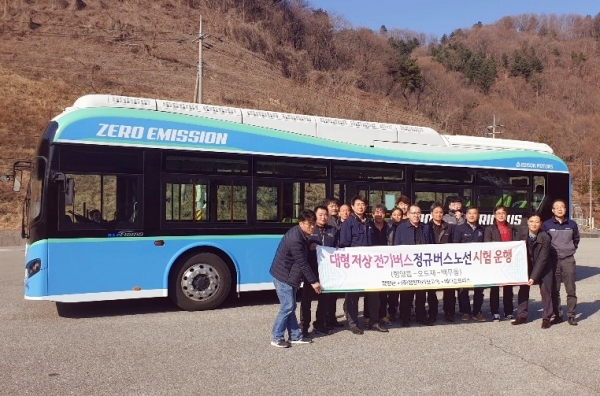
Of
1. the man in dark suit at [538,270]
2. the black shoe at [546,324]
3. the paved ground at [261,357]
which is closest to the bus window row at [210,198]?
the paved ground at [261,357]

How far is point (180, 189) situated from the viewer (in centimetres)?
936

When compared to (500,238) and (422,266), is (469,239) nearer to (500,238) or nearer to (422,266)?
(500,238)

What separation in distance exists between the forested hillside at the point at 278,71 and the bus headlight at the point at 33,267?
19.7 m

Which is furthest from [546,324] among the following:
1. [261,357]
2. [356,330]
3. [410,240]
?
[261,357]

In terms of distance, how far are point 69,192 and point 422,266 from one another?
5143 mm

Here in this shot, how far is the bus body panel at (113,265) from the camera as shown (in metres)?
8.48

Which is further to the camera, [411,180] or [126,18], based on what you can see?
[126,18]

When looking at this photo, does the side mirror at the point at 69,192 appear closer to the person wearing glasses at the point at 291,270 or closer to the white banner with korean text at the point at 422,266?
the person wearing glasses at the point at 291,270

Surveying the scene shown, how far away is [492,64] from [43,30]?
77425 millimetres

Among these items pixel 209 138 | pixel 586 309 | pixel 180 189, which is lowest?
pixel 586 309

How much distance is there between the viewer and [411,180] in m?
11.5

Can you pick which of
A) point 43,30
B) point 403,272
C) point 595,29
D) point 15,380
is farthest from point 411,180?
point 595,29

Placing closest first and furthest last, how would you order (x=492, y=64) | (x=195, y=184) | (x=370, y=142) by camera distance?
(x=195, y=184) → (x=370, y=142) → (x=492, y=64)

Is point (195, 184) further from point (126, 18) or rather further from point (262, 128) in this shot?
point (126, 18)
